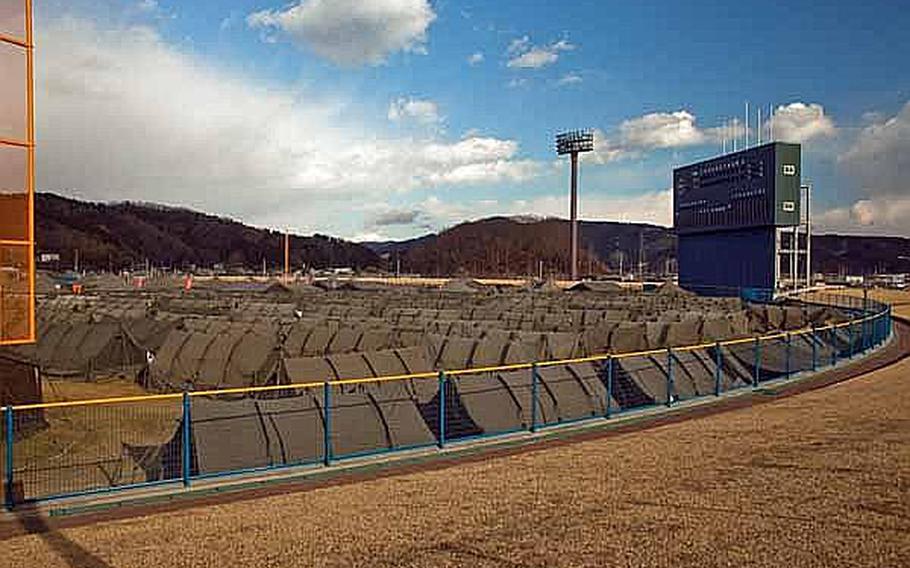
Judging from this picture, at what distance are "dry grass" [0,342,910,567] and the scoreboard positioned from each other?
139 feet

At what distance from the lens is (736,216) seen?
186 feet

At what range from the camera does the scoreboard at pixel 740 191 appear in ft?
170

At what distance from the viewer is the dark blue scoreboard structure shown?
171ft

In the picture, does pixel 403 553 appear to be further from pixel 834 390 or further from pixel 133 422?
pixel 834 390

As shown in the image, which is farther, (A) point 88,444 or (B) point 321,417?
(A) point 88,444

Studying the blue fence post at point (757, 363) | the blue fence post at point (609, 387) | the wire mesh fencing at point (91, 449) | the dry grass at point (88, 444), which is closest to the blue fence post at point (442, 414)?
the blue fence post at point (609, 387)

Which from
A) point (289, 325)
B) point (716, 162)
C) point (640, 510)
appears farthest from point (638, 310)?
point (640, 510)

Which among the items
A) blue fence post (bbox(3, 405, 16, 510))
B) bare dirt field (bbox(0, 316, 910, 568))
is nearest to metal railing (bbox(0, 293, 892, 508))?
blue fence post (bbox(3, 405, 16, 510))

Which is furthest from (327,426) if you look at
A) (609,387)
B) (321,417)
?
(609,387)

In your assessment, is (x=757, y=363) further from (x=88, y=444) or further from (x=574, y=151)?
(x=574, y=151)

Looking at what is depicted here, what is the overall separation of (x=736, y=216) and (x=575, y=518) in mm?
51611

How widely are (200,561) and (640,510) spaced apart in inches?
190

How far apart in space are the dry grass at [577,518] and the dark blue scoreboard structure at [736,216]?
42712 mm

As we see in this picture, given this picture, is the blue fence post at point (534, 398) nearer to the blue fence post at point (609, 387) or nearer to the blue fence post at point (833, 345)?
the blue fence post at point (609, 387)
